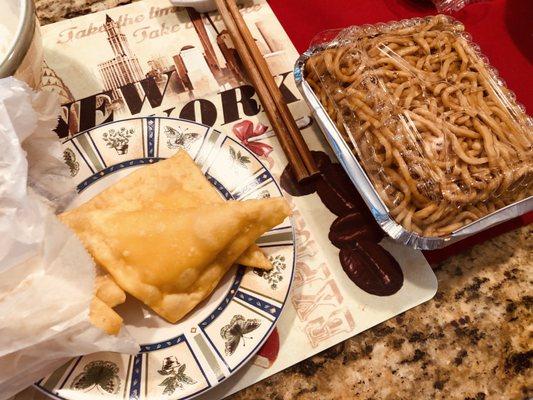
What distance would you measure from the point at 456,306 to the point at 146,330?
0.52 meters

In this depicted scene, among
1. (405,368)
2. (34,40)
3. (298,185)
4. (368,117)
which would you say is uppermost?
(34,40)

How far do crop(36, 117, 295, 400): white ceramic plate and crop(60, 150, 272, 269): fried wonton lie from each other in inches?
1.7

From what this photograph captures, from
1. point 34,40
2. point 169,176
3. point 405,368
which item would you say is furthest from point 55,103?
point 405,368

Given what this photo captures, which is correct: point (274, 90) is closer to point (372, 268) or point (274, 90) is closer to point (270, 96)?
point (270, 96)

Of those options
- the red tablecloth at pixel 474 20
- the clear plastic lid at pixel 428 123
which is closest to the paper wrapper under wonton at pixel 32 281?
the clear plastic lid at pixel 428 123

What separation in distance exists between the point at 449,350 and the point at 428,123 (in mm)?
372

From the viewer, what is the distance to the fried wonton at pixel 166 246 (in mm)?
670

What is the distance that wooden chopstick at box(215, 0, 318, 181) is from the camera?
0.90 meters

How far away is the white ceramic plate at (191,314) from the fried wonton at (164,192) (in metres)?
0.04

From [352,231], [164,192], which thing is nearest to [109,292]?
[164,192]

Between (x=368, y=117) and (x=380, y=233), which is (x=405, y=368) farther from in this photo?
(x=368, y=117)

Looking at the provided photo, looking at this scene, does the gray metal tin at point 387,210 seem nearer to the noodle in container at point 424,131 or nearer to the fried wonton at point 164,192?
the noodle in container at point 424,131

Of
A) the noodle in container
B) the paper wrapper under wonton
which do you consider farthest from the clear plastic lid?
the paper wrapper under wonton

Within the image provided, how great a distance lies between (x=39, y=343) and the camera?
0.58 meters
